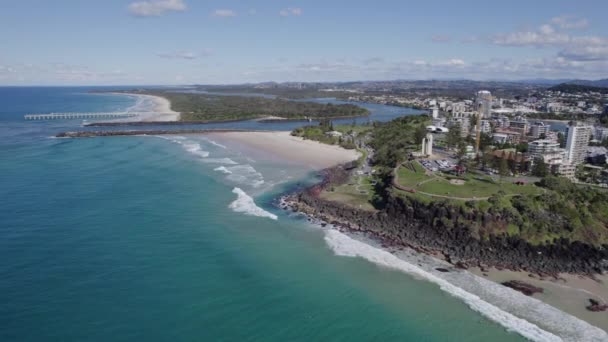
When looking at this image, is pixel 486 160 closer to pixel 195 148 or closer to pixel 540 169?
pixel 540 169

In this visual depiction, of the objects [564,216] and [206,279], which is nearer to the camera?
[206,279]

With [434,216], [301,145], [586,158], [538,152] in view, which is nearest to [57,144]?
[301,145]

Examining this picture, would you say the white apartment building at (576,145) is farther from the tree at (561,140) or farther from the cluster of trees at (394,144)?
the cluster of trees at (394,144)

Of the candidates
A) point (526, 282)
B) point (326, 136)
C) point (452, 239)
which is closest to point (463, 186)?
point (452, 239)

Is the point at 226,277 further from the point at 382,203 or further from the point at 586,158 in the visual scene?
the point at 586,158

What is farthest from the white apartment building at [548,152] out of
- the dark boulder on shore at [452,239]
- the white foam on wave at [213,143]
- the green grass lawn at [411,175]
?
the white foam on wave at [213,143]

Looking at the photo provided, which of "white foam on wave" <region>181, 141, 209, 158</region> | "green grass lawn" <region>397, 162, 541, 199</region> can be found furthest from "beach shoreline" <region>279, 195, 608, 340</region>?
"white foam on wave" <region>181, 141, 209, 158</region>

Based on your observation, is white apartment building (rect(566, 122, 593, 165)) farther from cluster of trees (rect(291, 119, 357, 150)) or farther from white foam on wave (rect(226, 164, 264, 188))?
white foam on wave (rect(226, 164, 264, 188))
